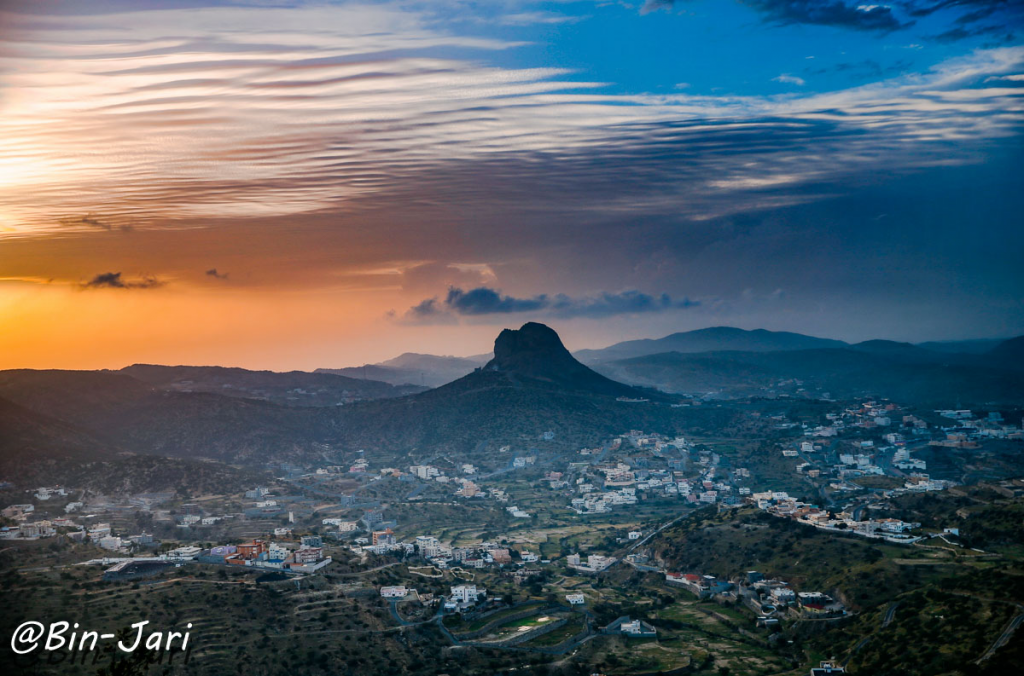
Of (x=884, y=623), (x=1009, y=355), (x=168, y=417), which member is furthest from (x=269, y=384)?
(x=884, y=623)

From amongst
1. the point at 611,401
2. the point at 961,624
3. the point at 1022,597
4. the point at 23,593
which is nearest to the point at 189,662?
the point at 23,593

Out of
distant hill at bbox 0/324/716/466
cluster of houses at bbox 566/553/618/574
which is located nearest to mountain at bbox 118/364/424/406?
distant hill at bbox 0/324/716/466

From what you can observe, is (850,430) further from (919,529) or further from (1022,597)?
(1022,597)

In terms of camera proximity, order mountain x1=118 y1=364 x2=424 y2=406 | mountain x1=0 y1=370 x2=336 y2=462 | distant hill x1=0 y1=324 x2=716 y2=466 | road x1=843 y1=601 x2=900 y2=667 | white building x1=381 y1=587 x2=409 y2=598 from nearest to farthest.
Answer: road x1=843 y1=601 x2=900 y2=667 < white building x1=381 y1=587 x2=409 y2=598 < mountain x1=0 y1=370 x2=336 y2=462 < distant hill x1=0 y1=324 x2=716 y2=466 < mountain x1=118 y1=364 x2=424 y2=406

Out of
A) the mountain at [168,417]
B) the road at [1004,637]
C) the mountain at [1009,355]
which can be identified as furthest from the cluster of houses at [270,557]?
the mountain at [1009,355]

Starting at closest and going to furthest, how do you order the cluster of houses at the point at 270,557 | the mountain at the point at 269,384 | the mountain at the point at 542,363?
the cluster of houses at the point at 270,557 < the mountain at the point at 542,363 < the mountain at the point at 269,384

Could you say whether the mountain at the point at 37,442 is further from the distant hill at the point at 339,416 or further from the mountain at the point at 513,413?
the mountain at the point at 513,413

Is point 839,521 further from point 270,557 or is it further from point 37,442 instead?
point 37,442

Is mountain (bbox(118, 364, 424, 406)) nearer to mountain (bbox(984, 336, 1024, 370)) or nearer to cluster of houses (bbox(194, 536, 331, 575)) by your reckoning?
mountain (bbox(984, 336, 1024, 370))

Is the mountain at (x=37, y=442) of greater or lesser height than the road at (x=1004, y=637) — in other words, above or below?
above
